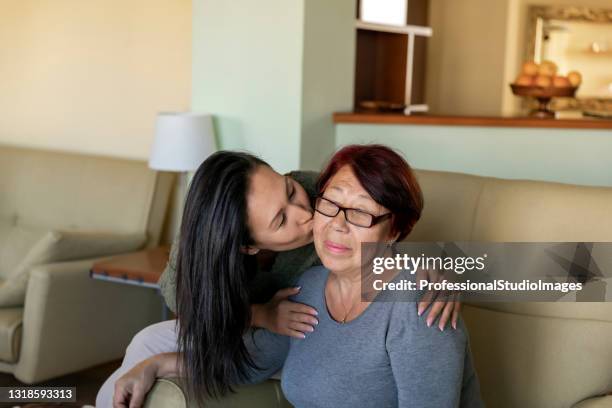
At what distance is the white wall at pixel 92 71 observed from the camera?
14.6 feet

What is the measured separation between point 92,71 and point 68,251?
1.36 meters

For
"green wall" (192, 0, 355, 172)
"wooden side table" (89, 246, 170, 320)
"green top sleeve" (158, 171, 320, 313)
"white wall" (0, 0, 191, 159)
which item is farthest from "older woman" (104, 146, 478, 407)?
"white wall" (0, 0, 191, 159)

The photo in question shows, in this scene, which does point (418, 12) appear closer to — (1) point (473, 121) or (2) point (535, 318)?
(1) point (473, 121)

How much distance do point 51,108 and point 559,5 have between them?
3457 mm

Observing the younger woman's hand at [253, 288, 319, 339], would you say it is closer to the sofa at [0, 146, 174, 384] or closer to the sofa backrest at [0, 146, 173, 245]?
the sofa at [0, 146, 174, 384]

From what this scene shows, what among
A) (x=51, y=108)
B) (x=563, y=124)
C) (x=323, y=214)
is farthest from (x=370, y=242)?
(x=51, y=108)

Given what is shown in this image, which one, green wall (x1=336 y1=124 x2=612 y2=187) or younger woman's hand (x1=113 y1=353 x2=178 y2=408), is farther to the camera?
green wall (x1=336 y1=124 x2=612 y2=187)

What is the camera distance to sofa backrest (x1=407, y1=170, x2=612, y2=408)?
81.6 inches

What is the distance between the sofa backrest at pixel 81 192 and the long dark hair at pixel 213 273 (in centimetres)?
233

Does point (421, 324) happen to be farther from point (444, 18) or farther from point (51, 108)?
point (444, 18)

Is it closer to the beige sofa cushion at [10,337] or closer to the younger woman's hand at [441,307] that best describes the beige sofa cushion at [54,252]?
the beige sofa cushion at [10,337]

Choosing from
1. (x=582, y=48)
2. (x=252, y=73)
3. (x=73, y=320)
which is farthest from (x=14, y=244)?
(x=582, y=48)

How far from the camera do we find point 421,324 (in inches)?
62.9

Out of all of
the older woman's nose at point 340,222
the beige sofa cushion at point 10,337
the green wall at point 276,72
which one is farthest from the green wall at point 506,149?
the beige sofa cushion at point 10,337
